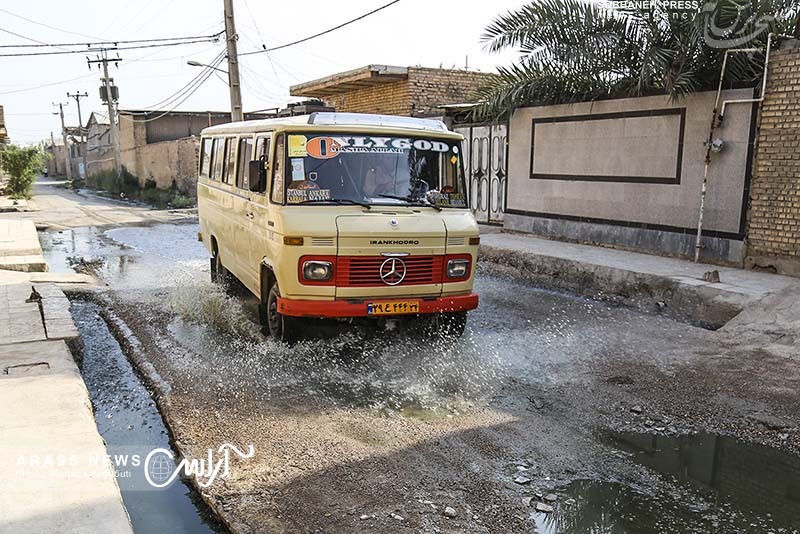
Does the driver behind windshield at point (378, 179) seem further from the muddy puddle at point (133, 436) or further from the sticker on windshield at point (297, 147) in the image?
the muddy puddle at point (133, 436)

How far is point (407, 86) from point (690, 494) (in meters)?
14.6

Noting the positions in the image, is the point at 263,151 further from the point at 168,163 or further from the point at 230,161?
the point at 168,163

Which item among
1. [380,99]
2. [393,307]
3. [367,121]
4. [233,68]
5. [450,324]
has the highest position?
[233,68]

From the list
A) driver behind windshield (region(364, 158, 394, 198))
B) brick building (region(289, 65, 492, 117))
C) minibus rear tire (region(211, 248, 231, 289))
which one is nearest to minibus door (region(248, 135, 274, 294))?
driver behind windshield (region(364, 158, 394, 198))

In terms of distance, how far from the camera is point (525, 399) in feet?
17.9

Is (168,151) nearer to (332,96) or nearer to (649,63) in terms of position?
(332,96)

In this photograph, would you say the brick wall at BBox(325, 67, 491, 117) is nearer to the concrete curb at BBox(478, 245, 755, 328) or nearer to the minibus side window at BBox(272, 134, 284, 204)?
the concrete curb at BBox(478, 245, 755, 328)

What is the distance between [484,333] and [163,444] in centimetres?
382

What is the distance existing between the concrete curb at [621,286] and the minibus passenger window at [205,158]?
16.5 feet

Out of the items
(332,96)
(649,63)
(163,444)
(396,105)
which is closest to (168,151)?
(332,96)

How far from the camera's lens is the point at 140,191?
37938mm

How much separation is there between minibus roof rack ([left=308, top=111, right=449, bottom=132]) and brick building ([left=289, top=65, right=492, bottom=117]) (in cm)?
909

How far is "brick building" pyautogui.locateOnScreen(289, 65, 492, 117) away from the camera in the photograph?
17.0 metres

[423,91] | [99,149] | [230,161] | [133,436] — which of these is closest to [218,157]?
[230,161]
